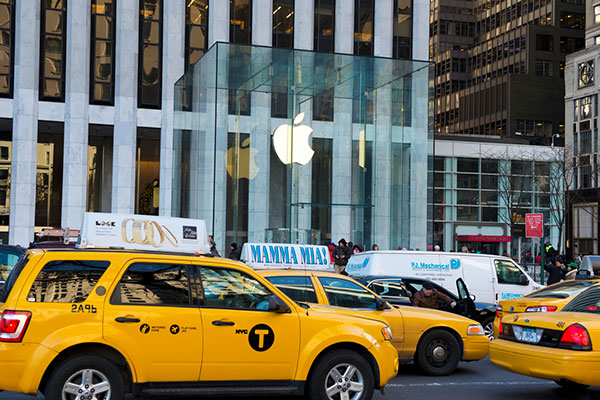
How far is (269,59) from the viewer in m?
27.0

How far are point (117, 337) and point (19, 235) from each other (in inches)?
1392

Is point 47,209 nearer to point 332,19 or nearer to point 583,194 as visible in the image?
point 332,19

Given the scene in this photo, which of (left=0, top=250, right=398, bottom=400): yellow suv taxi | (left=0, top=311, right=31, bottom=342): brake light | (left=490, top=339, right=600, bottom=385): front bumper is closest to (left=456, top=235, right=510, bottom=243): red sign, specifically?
(left=490, top=339, right=600, bottom=385): front bumper

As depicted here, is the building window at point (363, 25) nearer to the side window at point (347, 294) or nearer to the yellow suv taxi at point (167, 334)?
the side window at point (347, 294)

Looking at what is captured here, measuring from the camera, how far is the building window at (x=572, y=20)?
91812 mm

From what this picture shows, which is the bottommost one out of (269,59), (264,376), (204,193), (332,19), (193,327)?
(264,376)

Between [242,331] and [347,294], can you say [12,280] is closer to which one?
[242,331]

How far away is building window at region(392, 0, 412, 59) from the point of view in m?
46.4

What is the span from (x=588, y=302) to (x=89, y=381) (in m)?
6.03

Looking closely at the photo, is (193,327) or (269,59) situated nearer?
(193,327)

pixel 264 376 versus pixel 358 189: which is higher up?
pixel 358 189

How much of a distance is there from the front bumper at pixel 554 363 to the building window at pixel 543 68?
8493 centimetres

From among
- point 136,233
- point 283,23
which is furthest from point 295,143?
point 283,23

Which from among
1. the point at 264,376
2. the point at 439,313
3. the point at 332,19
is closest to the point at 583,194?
the point at 332,19
